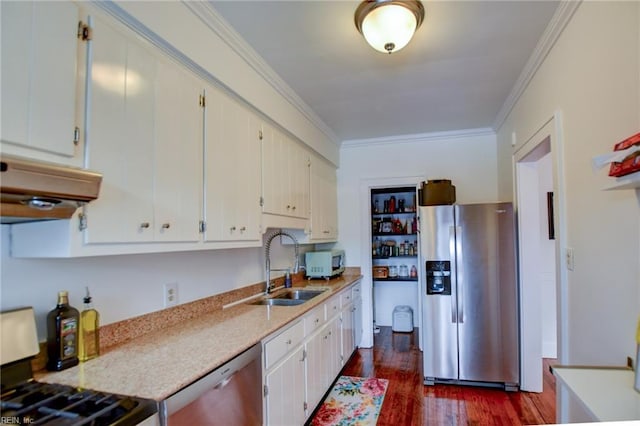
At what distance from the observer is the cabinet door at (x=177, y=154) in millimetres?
1597

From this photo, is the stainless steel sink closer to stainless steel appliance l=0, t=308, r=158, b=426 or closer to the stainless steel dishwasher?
the stainless steel dishwasher

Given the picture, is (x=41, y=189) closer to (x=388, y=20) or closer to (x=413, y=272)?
(x=388, y=20)

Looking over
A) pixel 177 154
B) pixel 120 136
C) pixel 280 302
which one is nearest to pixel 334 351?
pixel 280 302

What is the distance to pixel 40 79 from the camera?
1110 mm

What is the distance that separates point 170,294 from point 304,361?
1.03 m

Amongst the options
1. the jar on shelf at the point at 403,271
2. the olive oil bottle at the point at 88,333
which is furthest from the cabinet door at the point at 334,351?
the jar on shelf at the point at 403,271

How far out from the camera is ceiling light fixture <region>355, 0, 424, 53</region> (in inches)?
71.4

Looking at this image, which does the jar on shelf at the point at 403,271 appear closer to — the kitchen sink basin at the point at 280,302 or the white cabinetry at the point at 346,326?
the white cabinetry at the point at 346,326

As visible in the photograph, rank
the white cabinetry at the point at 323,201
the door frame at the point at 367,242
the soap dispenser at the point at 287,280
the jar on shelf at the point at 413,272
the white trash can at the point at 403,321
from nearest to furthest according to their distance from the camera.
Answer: the soap dispenser at the point at 287,280, the white cabinetry at the point at 323,201, the door frame at the point at 367,242, the white trash can at the point at 403,321, the jar on shelf at the point at 413,272

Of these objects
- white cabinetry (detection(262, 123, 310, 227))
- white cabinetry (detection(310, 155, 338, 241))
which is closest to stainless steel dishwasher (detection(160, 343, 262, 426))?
white cabinetry (detection(262, 123, 310, 227))

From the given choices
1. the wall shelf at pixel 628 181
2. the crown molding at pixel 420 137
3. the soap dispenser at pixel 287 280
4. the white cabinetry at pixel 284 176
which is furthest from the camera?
the crown molding at pixel 420 137

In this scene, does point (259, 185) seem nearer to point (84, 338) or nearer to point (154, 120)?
point (154, 120)

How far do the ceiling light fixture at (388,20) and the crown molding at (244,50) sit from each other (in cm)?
73

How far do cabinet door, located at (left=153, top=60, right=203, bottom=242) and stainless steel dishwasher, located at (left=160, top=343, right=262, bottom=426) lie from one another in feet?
2.12
